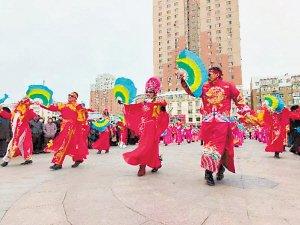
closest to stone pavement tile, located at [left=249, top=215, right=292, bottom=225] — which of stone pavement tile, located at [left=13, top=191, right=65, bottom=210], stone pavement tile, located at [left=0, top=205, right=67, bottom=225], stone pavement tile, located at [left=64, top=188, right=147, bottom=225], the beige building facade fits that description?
stone pavement tile, located at [left=64, top=188, right=147, bottom=225]

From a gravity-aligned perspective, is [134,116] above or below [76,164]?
above

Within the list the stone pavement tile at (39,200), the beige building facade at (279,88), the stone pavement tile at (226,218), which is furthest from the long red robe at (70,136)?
the beige building facade at (279,88)

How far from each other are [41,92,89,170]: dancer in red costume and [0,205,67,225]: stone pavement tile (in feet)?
13.2

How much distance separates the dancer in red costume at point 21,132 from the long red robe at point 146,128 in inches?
134

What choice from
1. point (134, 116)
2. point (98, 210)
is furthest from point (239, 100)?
point (98, 210)

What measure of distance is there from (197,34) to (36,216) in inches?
3578

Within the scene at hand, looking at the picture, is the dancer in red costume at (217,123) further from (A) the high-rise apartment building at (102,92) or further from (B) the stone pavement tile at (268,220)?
(A) the high-rise apartment building at (102,92)

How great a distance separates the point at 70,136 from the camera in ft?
26.0

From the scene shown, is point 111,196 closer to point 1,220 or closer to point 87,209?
point 87,209

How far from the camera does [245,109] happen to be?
5688 millimetres

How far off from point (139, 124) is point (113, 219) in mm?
3396

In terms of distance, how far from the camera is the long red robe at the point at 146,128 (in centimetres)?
618

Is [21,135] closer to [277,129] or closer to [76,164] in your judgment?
[76,164]

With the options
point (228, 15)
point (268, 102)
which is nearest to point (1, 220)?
point (268, 102)
